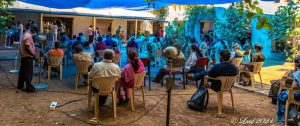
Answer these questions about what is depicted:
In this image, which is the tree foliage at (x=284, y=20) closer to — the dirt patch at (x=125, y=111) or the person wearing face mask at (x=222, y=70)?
the dirt patch at (x=125, y=111)

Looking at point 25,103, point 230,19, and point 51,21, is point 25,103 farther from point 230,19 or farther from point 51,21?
point 51,21

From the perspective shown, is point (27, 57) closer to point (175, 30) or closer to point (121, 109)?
point (121, 109)

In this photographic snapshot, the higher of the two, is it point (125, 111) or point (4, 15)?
point (4, 15)

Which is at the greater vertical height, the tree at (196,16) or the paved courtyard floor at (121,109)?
the tree at (196,16)

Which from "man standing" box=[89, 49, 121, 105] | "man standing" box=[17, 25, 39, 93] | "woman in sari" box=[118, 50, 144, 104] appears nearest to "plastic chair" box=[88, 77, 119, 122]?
"man standing" box=[89, 49, 121, 105]

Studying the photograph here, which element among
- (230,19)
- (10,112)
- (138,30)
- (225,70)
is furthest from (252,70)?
(138,30)

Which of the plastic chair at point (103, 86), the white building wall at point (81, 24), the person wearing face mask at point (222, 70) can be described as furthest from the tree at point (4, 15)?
the white building wall at point (81, 24)

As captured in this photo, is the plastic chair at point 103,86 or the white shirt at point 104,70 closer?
the plastic chair at point 103,86

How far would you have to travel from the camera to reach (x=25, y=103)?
5.66 meters

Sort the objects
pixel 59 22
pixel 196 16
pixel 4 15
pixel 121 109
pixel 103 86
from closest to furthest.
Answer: pixel 103 86 → pixel 121 109 → pixel 4 15 → pixel 196 16 → pixel 59 22

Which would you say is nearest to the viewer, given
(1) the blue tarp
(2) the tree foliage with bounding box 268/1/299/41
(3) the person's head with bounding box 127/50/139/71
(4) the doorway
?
(3) the person's head with bounding box 127/50/139/71

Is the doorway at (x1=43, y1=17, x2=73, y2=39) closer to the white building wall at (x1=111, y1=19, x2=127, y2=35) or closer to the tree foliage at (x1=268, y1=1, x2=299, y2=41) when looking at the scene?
the white building wall at (x1=111, y1=19, x2=127, y2=35)

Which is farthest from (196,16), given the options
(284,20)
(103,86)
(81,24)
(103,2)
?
(103,86)

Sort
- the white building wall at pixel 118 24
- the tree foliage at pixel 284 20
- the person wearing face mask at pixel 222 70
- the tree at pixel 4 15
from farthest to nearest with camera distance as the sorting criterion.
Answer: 1. the white building wall at pixel 118 24
2. the tree foliage at pixel 284 20
3. the tree at pixel 4 15
4. the person wearing face mask at pixel 222 70
